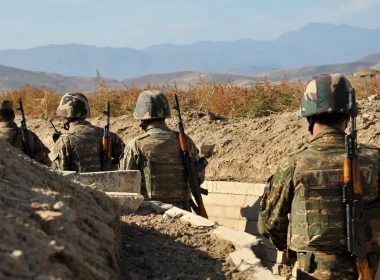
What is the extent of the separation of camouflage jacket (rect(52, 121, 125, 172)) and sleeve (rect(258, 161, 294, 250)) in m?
3.68

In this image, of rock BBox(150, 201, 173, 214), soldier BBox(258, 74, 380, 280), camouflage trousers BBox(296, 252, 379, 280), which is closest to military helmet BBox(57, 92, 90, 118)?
rock BBox(150, 201, 173, 214)

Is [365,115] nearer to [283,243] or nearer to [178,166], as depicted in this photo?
[178,166]

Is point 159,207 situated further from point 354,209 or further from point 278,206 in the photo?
point 354,209

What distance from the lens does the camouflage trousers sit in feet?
13.4

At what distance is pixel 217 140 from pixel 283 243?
Answer: 771cm

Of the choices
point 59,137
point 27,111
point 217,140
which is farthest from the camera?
point 27,111

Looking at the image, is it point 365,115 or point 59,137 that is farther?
point 365,115

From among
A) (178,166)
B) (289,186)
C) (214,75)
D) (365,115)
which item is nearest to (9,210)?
(289,186)

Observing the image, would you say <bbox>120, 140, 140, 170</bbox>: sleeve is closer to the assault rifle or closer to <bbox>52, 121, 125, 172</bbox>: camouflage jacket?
<bbox>52, 121, 125, 172</bbox>: camouflage jacket

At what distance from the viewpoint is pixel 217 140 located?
12234 millimetres

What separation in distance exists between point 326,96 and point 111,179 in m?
2.10

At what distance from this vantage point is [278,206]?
434cm

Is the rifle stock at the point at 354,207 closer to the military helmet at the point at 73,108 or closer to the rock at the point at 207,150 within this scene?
the military helmet at the point at 73,108

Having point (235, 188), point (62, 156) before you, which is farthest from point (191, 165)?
point (62, 156)
